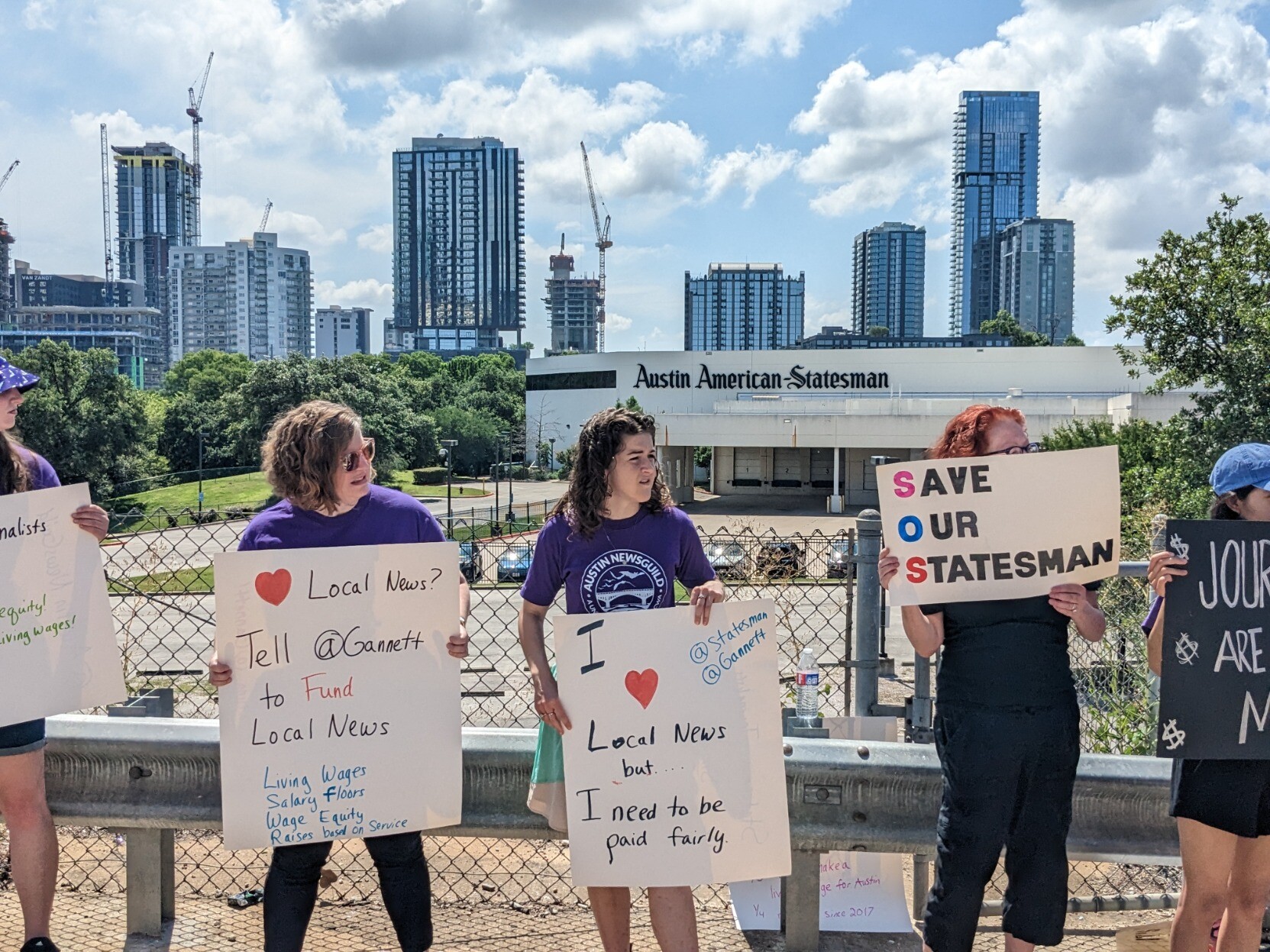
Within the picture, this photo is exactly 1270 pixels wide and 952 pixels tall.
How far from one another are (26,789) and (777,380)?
5257 centimetres

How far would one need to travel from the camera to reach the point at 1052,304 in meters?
157

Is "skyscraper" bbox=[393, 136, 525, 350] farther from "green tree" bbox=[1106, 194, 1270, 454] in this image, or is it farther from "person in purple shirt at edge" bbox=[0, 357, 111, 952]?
"person in purple shirt at edge" bbox=[0, 357, 111, 952]

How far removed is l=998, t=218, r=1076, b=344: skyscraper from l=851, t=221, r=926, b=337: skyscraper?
23976 millimetres

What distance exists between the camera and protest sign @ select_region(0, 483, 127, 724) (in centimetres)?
298

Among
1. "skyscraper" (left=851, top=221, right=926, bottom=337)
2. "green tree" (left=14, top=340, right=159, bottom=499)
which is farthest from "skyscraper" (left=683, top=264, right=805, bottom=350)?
"green tree" (left=14, top=340, right=159, bottom=499)

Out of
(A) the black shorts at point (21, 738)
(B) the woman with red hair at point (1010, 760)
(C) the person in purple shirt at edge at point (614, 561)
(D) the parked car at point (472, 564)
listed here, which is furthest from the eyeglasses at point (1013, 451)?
(A) the black shorts at point (21, 738)

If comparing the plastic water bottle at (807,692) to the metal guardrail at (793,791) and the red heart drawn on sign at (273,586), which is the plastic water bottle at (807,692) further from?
the red heart drawn on sign at (273,586)

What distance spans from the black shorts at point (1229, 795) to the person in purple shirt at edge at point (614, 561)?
143cm

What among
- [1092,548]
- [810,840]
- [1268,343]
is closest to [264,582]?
[810,840]

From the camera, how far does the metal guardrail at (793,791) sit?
3197 mm

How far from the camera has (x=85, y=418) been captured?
51469 mm

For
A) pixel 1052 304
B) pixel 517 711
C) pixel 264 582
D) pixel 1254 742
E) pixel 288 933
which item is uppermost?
pixel 1052 304

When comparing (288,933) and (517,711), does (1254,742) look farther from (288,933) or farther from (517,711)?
(517,711)

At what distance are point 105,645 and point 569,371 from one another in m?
59.5
